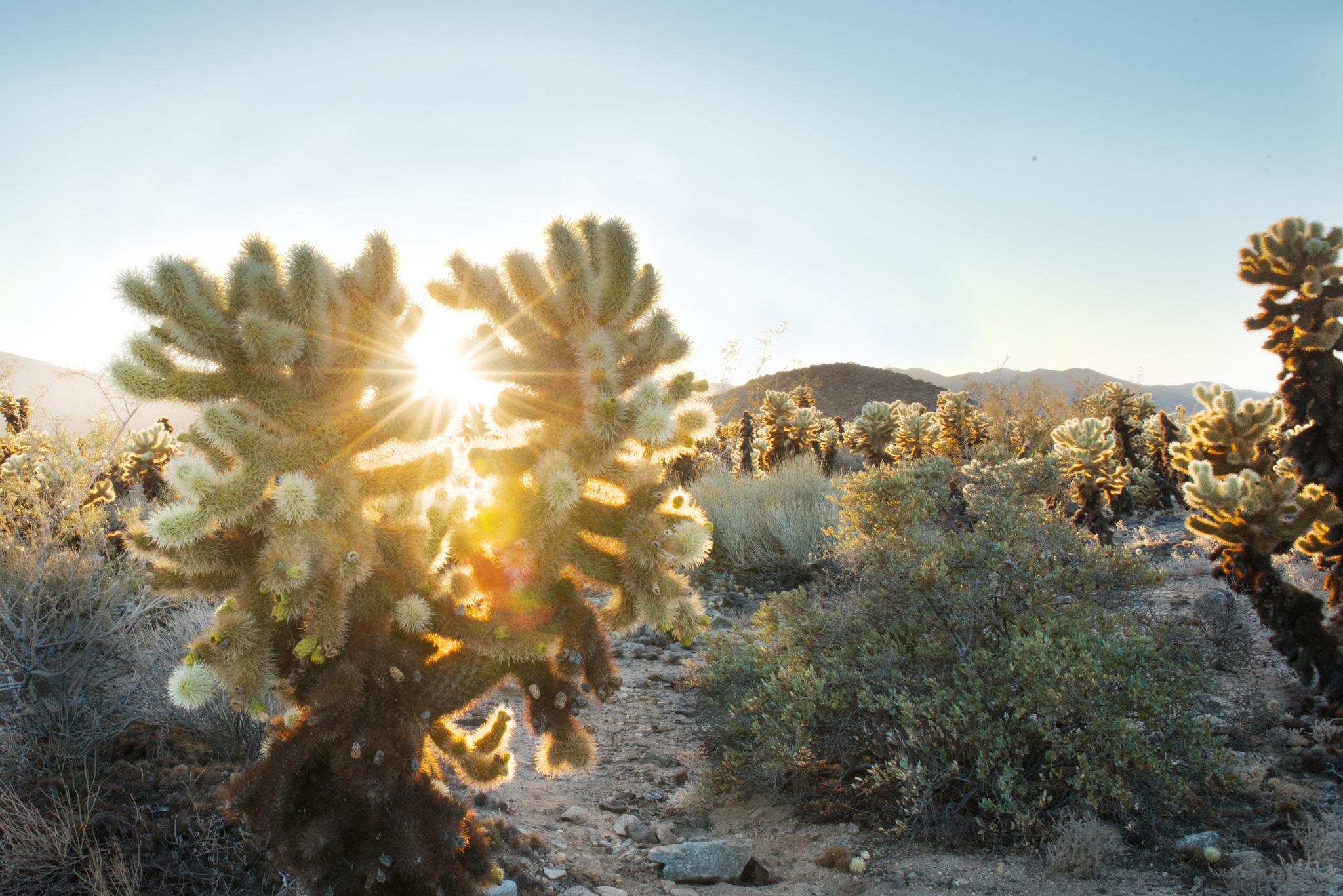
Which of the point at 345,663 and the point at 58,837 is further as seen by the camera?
the point at 58,837

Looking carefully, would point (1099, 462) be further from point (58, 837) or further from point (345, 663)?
point (58, 837)

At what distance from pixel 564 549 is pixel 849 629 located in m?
2.30

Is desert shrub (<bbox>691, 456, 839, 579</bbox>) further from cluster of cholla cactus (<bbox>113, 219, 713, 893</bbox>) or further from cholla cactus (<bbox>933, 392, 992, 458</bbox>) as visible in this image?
cluster of cholla cactus (<bbox>113, 219, 713, 893</bbox>)

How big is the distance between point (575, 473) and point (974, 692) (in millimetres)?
2337

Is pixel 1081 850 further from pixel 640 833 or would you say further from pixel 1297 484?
pixel 1297 484

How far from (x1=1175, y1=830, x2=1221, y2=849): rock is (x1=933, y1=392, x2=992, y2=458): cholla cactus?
10.3 metres

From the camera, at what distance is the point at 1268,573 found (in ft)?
14.0

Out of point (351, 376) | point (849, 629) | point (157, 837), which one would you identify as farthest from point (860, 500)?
point (157, 837)

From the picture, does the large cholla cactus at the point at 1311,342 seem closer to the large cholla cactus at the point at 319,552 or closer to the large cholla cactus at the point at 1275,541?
the large cholla cactus at the point at 1275,541

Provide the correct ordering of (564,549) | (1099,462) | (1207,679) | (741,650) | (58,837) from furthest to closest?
(1099,462), (741,650), (1207,679), (58,837), (564,549)

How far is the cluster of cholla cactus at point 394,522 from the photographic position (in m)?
2.38

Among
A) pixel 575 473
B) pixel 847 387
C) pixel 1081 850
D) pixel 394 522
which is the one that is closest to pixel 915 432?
pixel 1081 850

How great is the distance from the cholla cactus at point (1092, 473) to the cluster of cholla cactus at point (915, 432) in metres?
3.78

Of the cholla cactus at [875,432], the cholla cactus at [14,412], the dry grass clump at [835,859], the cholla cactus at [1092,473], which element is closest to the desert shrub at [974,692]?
the dry grass clump at [835,859]
